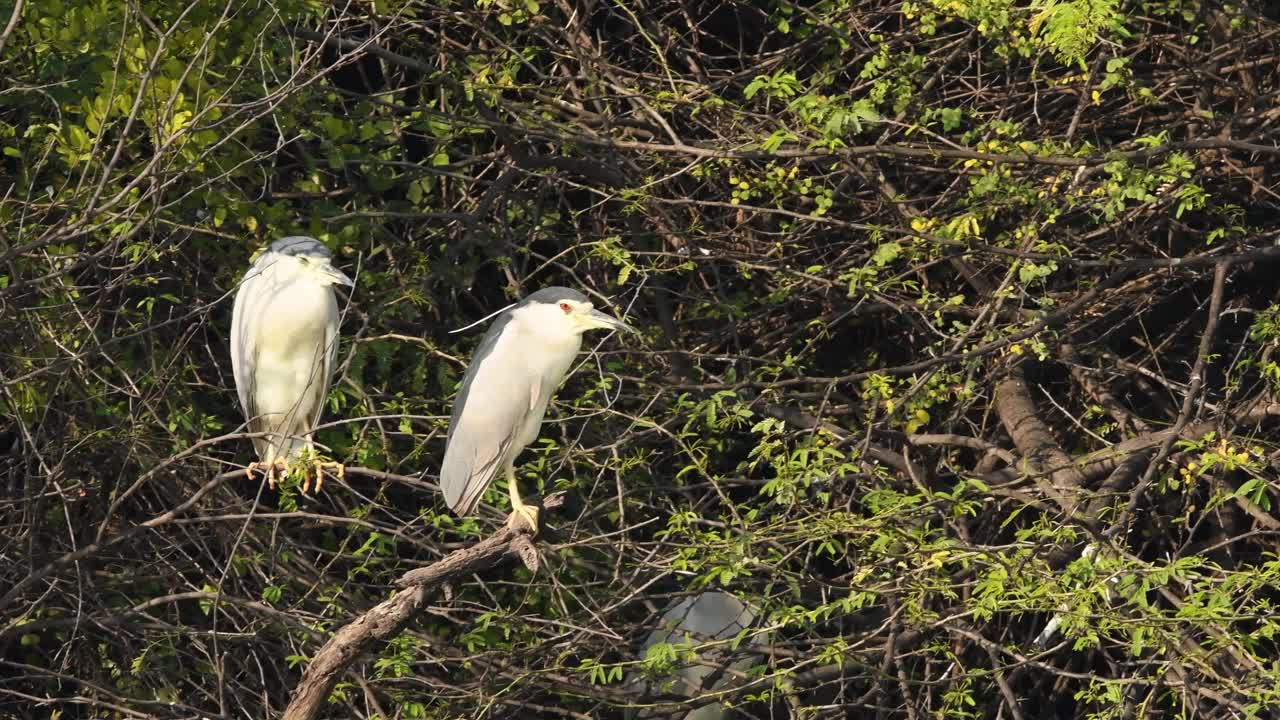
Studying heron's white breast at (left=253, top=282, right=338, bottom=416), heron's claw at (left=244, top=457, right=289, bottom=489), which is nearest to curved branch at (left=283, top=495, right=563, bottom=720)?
heron's claw at (left=244, top=457, right=289, bottom=489)

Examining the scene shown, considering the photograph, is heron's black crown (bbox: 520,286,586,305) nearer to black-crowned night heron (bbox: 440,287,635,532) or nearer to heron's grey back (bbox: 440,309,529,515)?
black-crowned night heron (bbox: 440,287,635,532)

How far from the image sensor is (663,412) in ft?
13.1

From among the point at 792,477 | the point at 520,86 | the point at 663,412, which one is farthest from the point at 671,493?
the point at 520,86

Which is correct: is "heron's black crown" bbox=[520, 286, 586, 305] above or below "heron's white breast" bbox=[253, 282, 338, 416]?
above

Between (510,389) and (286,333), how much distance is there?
0.53 metres

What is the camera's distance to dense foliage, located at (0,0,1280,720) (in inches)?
129

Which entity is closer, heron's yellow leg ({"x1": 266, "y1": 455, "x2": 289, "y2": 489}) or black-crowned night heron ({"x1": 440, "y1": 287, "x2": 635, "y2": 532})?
heron's yellow leg ({"x1": 266, "y1": 455, "x2": 289, "y2": 489})

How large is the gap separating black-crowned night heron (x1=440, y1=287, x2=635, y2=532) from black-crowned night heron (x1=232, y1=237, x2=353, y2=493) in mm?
303

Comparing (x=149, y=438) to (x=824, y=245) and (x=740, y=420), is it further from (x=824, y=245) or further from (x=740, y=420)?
(x=824, y=245)

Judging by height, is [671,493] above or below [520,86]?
below

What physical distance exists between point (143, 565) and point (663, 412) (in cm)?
131

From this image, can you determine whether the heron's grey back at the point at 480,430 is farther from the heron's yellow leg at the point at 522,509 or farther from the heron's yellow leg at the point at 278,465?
the heron's yellow leg at the point at 278,465

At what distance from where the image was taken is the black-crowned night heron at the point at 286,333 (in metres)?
3.38

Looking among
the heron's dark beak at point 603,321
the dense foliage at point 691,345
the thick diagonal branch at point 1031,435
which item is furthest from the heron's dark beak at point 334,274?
the thick diagonal branch at point 1031,435
